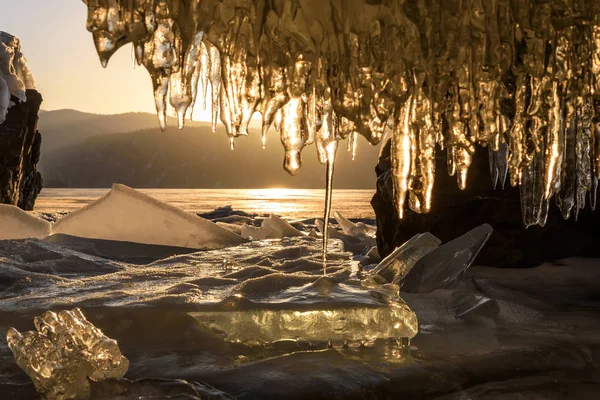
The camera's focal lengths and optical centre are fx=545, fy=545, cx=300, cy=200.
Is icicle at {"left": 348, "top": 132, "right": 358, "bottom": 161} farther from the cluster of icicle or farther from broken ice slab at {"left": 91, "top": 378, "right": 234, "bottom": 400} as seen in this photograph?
broken ice slab at {"left": 91, "top": 378, "right": 234, "bottom": 400}

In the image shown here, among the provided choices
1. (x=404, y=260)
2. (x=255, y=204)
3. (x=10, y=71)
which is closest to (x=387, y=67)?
(x=404, y=260)

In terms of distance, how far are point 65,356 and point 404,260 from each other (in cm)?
239

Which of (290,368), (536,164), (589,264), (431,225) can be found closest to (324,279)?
(290,368)

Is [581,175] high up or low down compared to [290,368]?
up

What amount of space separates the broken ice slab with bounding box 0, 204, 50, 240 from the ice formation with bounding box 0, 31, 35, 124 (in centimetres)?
535

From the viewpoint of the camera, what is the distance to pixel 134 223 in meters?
6.69

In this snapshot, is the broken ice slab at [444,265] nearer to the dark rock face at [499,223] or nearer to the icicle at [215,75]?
the dark rock face at [499,223]

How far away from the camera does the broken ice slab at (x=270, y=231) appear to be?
27.0 feet

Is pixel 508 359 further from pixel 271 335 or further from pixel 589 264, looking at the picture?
pixel 589 264

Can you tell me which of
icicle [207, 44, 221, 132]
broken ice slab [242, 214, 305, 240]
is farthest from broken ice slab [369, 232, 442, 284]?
broken ice slab [242, 214, 305, 240]

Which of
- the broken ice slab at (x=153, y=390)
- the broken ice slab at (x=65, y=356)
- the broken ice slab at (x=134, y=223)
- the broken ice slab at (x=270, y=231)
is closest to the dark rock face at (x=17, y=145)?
the broken ice slab at (x=134, y=223)

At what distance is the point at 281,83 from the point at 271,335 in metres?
1.30

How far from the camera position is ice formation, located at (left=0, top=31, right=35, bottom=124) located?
11391mm

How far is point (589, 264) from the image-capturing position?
4582 millimetres
